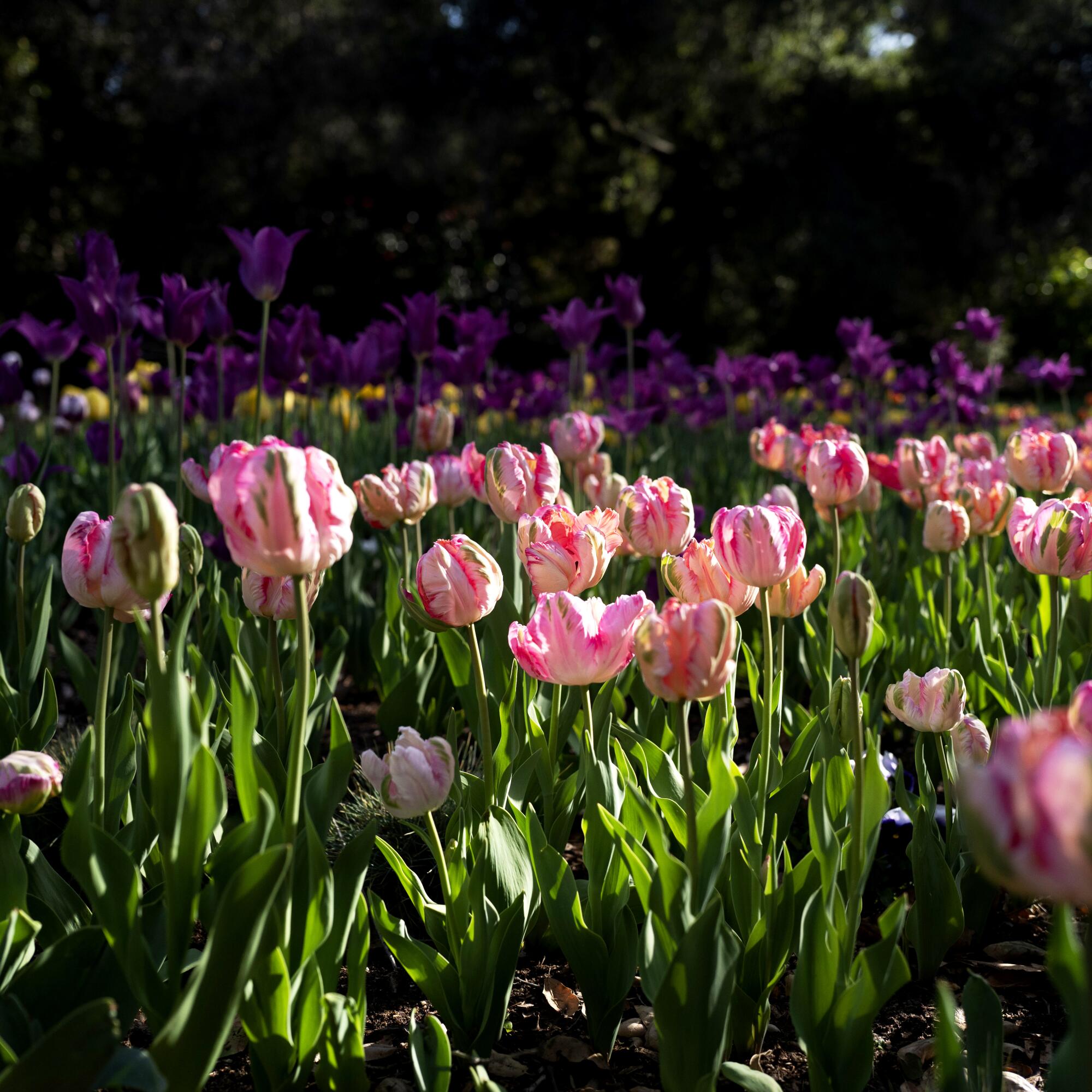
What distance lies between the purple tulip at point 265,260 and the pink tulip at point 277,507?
1.47 meters

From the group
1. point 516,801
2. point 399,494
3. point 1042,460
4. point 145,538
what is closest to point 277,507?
point 145,538

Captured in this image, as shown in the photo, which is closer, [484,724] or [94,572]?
[94,572]

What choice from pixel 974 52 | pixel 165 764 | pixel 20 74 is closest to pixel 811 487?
pixel 165 764

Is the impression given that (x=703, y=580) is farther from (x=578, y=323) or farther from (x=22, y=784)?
(x=578, y=323)

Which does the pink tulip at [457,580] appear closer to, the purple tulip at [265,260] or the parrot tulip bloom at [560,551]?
the parrot tulip bloom at [560,551]

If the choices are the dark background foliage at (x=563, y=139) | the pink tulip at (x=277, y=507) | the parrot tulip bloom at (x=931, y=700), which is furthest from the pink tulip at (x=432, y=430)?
the dark background foliage at (x=563, y=139)

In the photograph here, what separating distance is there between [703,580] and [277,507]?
0.65m

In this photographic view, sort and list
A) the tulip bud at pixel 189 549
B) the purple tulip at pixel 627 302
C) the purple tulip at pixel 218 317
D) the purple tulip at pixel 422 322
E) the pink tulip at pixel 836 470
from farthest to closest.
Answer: the purple tulip at pixel 627 302 < the purple tulip at pixel 422 322 < the purple tulip at pixel 218 317 < the pink tulip at pixel 836 470 < the tulip bud at pixel 189 549

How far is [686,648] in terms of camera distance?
905 mm

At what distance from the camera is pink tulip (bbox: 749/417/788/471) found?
2949 mm

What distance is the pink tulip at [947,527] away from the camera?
2.12m

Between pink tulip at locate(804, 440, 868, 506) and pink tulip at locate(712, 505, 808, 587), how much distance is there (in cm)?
71

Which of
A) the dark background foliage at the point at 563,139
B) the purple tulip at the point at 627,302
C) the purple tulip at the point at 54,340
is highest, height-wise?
the dark background foliage at the point at 563,139

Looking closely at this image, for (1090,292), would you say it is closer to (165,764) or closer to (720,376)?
(720,376)
